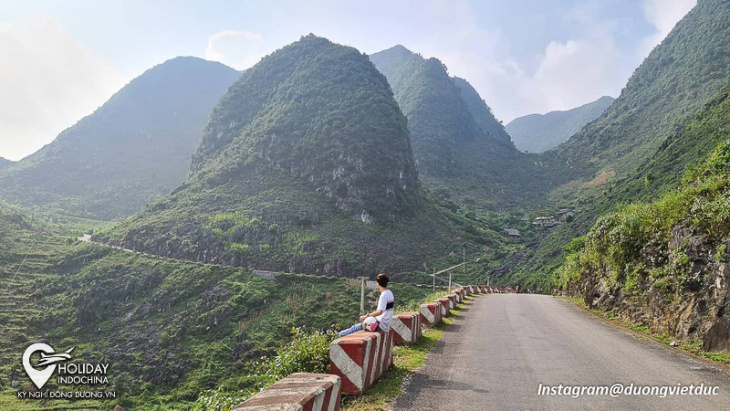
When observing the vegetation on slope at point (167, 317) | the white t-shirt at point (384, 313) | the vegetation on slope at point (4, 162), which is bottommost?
the vegetation on slope at point (167, 317)

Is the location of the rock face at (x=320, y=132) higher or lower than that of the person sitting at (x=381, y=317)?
higher

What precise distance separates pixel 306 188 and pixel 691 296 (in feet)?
320

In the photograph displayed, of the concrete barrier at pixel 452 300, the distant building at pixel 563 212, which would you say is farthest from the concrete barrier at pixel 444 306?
the distant building at pixel 563 212

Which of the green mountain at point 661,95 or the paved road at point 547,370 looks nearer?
the paved road at point 547,370

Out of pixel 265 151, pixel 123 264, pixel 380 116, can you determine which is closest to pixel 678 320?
pixel 123 264

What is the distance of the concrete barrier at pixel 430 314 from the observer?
44.9 ft

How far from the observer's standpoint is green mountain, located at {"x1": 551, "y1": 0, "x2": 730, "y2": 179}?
104 meters

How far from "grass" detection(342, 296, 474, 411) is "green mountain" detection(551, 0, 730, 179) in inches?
4136

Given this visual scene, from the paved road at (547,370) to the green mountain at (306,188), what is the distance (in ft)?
218

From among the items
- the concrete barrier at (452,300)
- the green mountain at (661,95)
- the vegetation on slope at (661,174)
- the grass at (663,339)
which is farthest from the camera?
the green mountain at (661,95)

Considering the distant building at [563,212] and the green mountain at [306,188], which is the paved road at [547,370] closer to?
the green mountain at [306,188]

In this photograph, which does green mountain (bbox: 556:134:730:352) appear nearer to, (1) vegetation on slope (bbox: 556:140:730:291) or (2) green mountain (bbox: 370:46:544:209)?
(1) vegetation on slope (bbox: 556:140:730:291)

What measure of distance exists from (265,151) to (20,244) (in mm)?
56498

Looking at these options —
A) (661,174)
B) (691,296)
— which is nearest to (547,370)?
(691,296)
